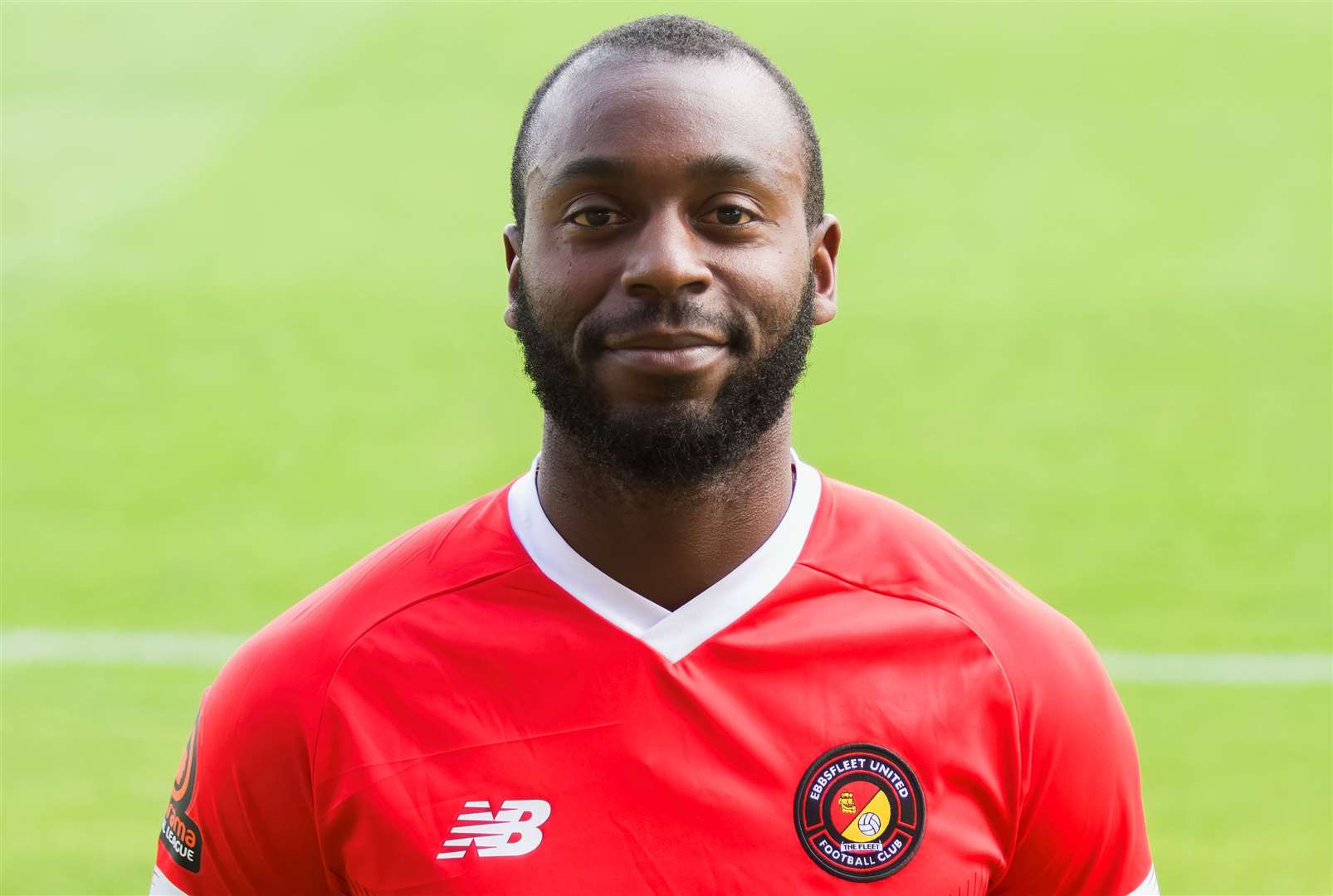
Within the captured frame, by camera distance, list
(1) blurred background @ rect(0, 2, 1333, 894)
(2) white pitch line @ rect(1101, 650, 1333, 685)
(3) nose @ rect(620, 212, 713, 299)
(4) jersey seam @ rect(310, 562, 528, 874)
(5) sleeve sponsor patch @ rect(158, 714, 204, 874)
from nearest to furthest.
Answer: (3) nose @ rect(620, 212, 713, 299)
(4) jersey seam @ rect(310, 562, 528, 874)
(5) sleeve sponsor patch @ rect(158, 714, 204, 874)
(1) blurred background @ rect(0, 2, 1333, 894)
(2) white pitch line @ rect(1101, 650, 1333, 685)

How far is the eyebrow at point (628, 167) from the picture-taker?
2.20 m

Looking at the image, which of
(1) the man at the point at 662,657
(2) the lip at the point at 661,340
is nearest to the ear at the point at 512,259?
(1) the man at the point at 662,657

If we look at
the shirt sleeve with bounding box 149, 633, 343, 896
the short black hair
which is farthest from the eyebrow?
the shirt sleeve with bounding box 149, 633, 343, 896

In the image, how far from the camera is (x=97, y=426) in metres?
10.2

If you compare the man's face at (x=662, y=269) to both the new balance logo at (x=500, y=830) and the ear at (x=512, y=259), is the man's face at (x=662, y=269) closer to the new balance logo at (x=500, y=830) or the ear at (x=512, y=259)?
the ear at (x=512, y=259)

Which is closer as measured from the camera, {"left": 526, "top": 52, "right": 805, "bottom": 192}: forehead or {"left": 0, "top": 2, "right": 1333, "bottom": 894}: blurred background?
{"left": 526, "top": 52, "right": 805, "bottom": 192}: forehead

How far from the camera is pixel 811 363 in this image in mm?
8492

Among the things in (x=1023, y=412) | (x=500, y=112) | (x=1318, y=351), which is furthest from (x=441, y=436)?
(x=1318, y=351)

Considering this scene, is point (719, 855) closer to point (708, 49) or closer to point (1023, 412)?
point (708, 49)

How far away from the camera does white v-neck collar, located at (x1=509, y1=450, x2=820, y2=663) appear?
230 cm

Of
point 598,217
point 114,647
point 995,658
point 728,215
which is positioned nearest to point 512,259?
point 598,217

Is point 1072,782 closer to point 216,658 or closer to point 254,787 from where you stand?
point 254,787

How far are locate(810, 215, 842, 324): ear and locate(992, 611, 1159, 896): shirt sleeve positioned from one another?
0.56m

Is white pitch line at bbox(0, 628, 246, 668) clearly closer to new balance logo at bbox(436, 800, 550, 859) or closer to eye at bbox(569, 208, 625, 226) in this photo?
new balance logo at bbox(436, 800, 550, 859)
